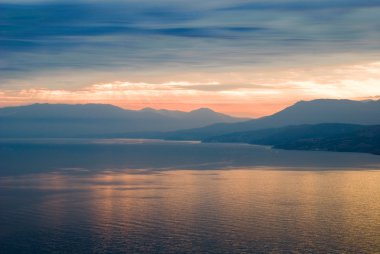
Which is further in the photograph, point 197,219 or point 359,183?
point 359,183

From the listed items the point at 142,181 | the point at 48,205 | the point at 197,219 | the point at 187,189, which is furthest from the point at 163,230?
the point at 142,181

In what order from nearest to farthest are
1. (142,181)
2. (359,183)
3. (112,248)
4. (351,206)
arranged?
(112,248) → (351,206) → (359,183) → (142,181)

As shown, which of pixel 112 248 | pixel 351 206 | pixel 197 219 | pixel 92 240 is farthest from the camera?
pixel 351 206

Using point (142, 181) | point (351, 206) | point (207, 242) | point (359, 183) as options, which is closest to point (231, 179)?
point (142, 181)

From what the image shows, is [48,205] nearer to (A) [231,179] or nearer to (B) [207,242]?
(B) [207,242]

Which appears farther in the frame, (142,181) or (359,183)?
(142,181)

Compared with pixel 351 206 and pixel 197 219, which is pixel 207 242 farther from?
pixel 351 206

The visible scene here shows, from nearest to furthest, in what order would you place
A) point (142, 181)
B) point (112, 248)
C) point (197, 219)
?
point (112, 248) < point (197, 219) < point (142, 181)

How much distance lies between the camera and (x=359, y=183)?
18000 centimetres

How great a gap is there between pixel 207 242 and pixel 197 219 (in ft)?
65.4

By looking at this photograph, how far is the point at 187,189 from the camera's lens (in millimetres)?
164875

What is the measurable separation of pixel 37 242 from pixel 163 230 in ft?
80.6

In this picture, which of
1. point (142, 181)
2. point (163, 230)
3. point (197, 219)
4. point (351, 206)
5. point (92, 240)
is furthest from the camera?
point (142, 181)

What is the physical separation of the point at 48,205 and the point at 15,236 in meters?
37.3
